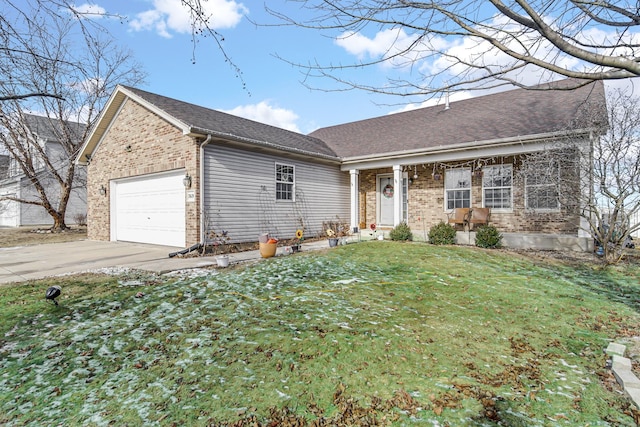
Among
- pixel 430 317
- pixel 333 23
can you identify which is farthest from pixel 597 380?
pixel 333 23

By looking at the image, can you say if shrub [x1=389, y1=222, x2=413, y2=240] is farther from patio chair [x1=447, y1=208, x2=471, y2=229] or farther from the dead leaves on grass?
the dead leaves on grass

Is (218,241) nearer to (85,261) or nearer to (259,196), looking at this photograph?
(259,196)

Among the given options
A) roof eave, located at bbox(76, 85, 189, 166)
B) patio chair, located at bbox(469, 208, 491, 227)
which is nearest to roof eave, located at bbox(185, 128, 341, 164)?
roof eave, located at bbox(76, 85, 189, 166)

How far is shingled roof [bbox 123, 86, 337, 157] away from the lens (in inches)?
Answer: 379

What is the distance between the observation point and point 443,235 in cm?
1039

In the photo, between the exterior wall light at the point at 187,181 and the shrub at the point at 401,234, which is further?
the shrub at the point at 401,234

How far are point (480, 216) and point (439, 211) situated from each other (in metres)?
1.62

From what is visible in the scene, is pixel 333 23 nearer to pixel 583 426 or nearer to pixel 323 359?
pixel 323 359

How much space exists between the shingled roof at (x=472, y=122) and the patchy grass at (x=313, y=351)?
19.6 ft

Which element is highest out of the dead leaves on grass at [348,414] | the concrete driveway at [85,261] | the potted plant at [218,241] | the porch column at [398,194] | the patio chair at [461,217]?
the porch column at [398,194]

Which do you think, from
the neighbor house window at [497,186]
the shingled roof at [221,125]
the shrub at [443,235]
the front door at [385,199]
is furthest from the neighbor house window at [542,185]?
the shingled roof at [221,125]

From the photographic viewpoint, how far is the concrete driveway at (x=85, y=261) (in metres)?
7.02

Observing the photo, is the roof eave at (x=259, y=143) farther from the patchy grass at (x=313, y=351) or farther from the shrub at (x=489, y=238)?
the shrub at (x=489, y=238)

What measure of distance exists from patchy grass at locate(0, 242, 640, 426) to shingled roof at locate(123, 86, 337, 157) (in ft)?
16.9
